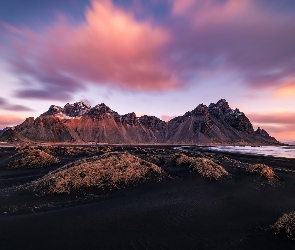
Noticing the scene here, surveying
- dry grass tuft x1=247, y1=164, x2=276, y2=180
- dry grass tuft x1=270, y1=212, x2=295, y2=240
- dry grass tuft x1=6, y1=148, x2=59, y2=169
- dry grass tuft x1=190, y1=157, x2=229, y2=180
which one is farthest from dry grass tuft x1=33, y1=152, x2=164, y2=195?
dry grass tuft x1=6, y1=148, x2=59, y2=169

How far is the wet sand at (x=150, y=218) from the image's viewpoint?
7.95 metres

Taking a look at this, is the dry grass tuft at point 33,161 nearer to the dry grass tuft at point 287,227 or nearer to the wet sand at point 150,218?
the wet sand at point 150,218

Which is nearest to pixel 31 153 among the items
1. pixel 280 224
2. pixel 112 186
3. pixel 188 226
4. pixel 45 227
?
pixel 112 186

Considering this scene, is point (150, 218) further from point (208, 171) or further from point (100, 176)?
point (208, 171)

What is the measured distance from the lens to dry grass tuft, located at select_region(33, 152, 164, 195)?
14.3 meters

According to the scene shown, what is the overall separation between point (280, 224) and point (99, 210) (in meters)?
7.35

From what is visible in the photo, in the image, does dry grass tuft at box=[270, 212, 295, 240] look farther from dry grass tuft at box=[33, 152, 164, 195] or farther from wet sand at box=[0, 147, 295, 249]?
dry grass tuft at box=[33, 152, 164, 195]

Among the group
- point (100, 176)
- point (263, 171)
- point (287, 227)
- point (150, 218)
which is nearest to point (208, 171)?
point (263, 171)

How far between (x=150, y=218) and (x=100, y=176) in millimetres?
6500

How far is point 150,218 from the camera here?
33.4 ft

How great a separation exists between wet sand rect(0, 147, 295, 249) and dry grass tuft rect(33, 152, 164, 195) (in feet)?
2.76

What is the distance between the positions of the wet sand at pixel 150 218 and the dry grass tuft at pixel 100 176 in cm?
84

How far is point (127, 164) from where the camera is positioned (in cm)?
1834

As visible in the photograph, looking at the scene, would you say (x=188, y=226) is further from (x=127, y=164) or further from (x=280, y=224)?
(x=127, y=164)
